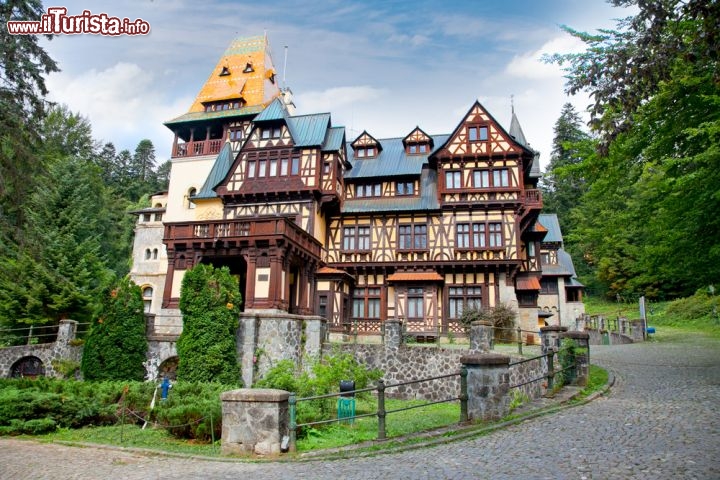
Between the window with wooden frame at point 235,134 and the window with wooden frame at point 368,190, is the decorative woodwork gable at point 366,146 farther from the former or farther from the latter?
the window with wooden frame at point 235,134

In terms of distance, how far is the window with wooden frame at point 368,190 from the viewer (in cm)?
3100

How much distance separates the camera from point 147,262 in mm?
39312

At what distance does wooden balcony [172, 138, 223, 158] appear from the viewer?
112 feet

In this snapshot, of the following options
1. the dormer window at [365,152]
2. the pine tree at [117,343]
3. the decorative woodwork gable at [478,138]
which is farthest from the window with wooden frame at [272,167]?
the pine tree at [117,343]

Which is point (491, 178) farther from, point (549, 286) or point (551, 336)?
point (549, 286)

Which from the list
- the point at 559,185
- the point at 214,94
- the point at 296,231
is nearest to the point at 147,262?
the point at 214,94

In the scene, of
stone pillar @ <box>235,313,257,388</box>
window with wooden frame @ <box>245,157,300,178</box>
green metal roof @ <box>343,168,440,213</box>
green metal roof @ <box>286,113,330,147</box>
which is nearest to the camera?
stone pillar @ <box>235,313,257,388</box>

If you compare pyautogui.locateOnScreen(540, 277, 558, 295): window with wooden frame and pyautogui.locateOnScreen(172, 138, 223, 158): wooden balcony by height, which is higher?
pyautogui.locateOnScreen(172, 138, 223, 158): wooden balcony

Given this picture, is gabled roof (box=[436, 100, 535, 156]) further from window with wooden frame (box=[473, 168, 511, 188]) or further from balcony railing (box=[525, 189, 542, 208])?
balcony railing (box=[525, 189, 542, 208])

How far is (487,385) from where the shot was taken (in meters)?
9.30

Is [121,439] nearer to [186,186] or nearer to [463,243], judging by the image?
[463,243]

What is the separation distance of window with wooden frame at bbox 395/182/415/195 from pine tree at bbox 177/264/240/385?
47.4ft

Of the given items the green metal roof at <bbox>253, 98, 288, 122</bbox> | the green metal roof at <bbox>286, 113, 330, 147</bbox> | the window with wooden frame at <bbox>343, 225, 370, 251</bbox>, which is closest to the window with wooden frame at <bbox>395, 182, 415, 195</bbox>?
the window with wooden frame at <bbox>343, 225, 370, 251</bbox>

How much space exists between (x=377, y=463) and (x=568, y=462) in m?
2.68
